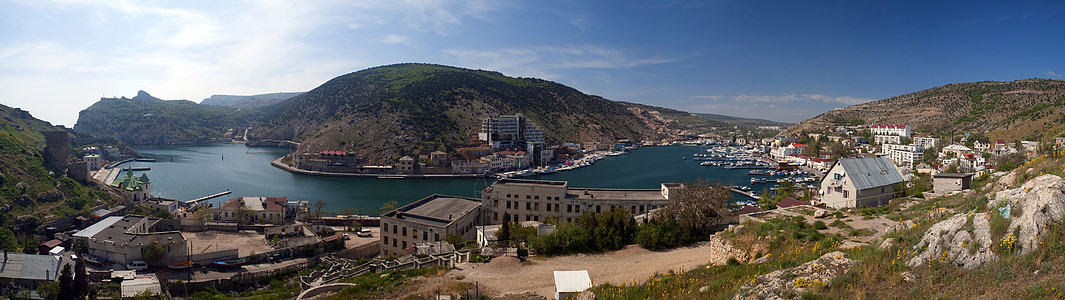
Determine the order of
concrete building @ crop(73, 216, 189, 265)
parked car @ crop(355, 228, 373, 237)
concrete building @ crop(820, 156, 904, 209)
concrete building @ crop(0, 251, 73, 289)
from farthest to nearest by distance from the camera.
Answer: parked car @ crop(355, 228, 373, 237) → concrete building @ crop(73, 216, 189, 265) → concrete building @ crop(0, 251, 73, 289) → concrete building @ crop(820, 156, 904, 209)

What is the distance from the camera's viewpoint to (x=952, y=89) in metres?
82.2

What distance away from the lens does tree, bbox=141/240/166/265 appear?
18312 mm

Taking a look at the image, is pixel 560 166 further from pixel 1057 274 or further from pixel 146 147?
pixel 146 147

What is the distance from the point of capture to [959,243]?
16.9 ft

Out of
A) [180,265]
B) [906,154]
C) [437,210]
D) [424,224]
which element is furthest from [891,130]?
[180,265]

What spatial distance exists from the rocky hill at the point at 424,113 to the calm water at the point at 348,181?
10.5 meters

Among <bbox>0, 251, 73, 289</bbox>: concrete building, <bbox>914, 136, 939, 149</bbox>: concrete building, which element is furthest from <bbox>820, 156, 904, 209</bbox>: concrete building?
<bbox>914, 136, 939, 149</bbox>: concrete building

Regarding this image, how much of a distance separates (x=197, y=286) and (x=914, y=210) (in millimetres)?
20002

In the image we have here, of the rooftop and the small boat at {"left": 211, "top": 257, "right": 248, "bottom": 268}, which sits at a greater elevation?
the rooftop

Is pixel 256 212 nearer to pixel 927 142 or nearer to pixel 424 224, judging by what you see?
pixel 424 224

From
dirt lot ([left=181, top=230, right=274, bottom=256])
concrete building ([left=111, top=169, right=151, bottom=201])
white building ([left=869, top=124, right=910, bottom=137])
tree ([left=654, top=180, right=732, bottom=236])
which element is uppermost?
white building ([left=869, top=124, right=910, bottom=137])

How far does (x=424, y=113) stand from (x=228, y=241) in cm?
6184

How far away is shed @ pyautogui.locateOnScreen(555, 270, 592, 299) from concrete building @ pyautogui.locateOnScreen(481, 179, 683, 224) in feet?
41.4

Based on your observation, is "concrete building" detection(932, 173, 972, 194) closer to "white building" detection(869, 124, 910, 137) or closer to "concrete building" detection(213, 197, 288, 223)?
"concrete building" detection(213, 197, 288, 223)
